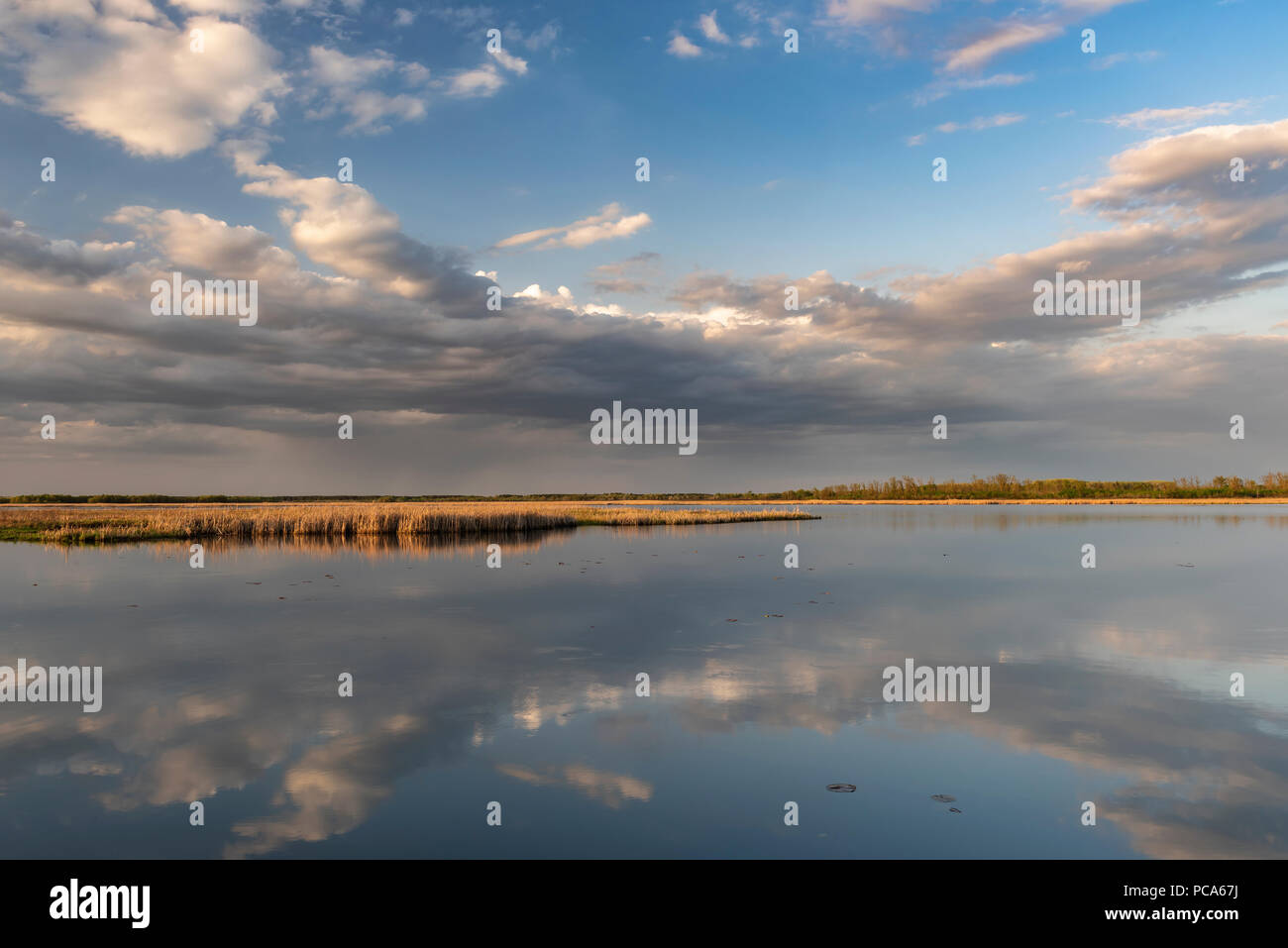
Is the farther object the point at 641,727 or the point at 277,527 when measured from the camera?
the point at 277,527

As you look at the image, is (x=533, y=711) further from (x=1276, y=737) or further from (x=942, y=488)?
(x=942, y=488)

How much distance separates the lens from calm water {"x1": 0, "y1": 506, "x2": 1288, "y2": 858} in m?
6.70

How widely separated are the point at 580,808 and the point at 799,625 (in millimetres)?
10883

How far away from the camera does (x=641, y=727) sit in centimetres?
962

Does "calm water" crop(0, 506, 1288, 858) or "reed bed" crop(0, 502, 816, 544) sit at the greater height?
"reed bed" crop(0, 502, 816, 544)

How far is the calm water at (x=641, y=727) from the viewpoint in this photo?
22.0ft

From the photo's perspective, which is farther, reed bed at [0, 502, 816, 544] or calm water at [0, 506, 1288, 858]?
reed bed at [0, 502, 816, 544]

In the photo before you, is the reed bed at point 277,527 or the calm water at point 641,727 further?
the reed bed at point 277,527

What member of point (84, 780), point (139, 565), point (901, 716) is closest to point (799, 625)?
point (901, 716)

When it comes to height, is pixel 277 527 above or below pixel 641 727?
above

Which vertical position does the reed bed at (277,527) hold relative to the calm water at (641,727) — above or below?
above
